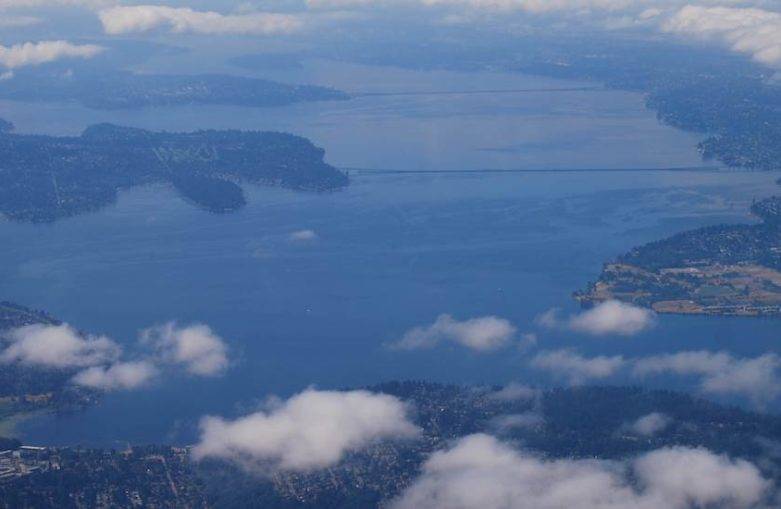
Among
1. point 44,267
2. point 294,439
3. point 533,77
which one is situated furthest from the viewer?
point 533,77

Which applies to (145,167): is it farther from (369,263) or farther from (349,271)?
(349,271)

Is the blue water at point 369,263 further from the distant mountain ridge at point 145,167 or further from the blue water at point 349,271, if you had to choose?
the distant mountain ridge at point 145,167

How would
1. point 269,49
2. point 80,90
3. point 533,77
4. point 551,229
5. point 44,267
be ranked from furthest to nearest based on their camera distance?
1. point 269,49
2. point 533,77
3. point 80,90
4. point 551,229
5. point 44,267

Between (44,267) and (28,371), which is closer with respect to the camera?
(28,371)

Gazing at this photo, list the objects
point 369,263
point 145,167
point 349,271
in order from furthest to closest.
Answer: point 145,167, point 369,263, point 349,271

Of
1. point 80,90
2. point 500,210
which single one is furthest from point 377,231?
point 80,90

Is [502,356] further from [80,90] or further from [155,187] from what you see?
[80,90]

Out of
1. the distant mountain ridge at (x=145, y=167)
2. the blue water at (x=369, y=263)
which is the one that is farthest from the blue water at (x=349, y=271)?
the distant mountain ridge at (x=145, y=167)

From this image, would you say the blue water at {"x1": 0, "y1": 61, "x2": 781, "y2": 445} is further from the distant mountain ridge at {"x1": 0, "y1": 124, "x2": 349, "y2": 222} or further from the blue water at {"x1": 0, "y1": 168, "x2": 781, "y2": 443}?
the distant mountain ridge at {"x1": 0, "y1": 124, "x2": 349, "y2": 222}

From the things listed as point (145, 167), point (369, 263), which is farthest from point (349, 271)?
point (145, 167)
